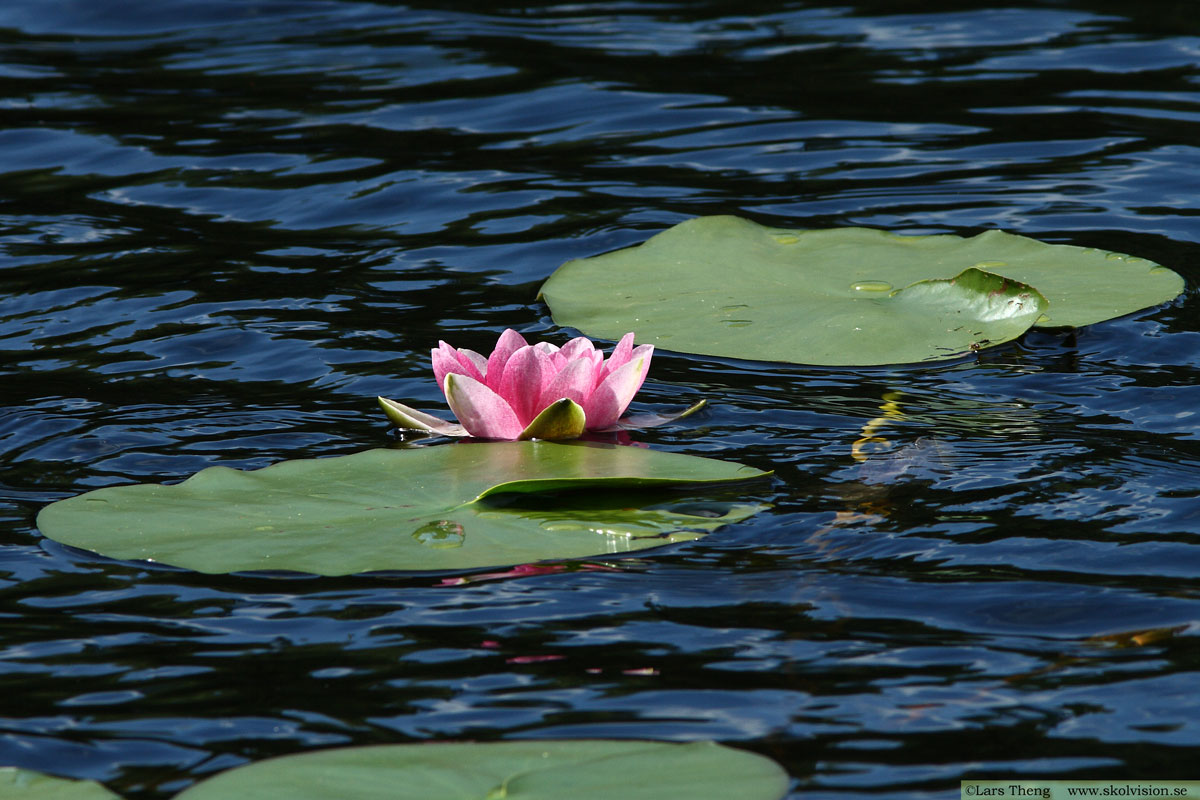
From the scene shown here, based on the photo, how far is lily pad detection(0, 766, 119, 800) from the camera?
→ 1.83 metres

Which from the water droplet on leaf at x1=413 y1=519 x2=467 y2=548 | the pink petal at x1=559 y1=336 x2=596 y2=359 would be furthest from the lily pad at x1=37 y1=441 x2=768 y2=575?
the pink petal at x1=559 y1=336 x2=596 y2=359

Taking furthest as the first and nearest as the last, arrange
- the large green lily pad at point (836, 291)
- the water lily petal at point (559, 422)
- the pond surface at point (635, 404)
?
the large green lily pad at point (836, 291)
the water lily petal at point (559, 422)
the pond surface at point (635, 404)

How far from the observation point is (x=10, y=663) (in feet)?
7.41

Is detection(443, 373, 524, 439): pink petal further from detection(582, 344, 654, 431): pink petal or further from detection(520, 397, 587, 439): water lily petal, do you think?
detection(582, 344, 654, 431): pink petal

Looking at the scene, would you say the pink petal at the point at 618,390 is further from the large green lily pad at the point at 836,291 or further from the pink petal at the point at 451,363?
the large green lily pad at the point at 836,291

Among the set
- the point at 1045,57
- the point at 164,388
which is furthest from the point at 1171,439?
the point at 1045,57

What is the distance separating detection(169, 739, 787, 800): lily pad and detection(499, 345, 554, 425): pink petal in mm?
1219

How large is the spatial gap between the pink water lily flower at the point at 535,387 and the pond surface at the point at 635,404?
0.59ft

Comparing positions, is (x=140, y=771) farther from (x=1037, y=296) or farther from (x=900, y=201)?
(x=900, y=201)

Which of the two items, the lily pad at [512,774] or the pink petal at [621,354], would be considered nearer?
the lily pad at [512,774]

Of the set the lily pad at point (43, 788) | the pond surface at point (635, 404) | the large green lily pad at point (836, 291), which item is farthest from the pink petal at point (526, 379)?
the lily pad at point (43, 788)

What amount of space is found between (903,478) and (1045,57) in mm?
5014

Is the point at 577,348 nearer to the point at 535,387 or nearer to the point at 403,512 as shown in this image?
the point at 535,387

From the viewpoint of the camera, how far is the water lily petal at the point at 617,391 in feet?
10.0
